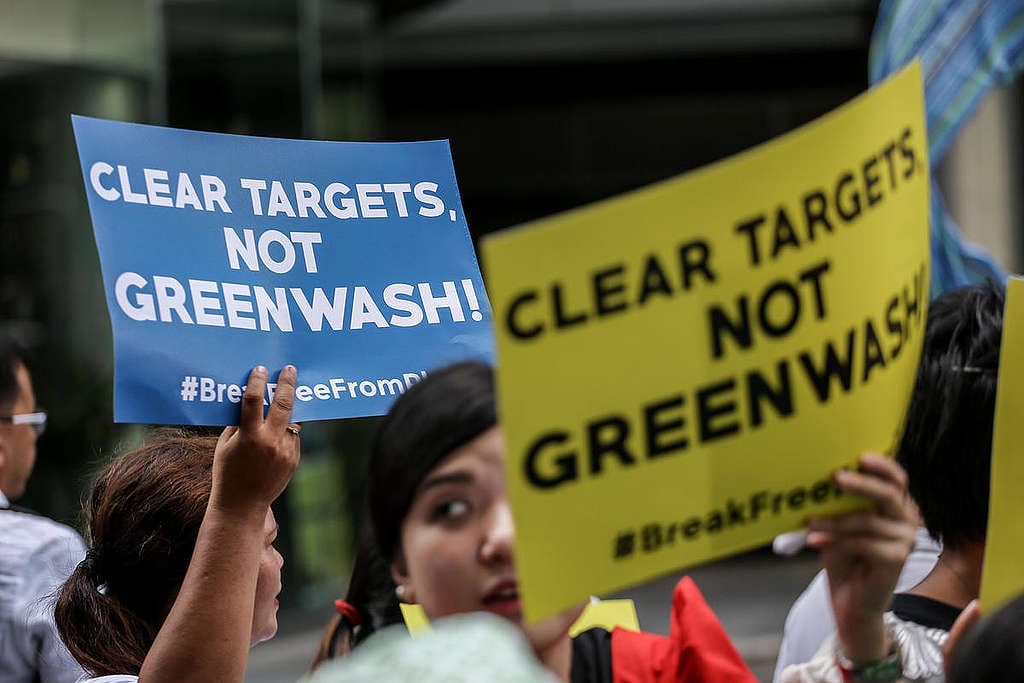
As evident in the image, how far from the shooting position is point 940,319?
2238mm

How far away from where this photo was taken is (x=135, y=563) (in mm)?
2287

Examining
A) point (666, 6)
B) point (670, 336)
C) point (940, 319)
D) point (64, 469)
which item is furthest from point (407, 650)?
point (666, 6)

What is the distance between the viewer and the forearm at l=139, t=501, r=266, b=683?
1.88 metres

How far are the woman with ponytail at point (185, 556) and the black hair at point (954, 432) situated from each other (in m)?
0.89

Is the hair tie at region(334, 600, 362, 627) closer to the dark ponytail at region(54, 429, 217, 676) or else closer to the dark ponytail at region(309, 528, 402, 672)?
the dark ponytail at region(309, 528, 402, 672)

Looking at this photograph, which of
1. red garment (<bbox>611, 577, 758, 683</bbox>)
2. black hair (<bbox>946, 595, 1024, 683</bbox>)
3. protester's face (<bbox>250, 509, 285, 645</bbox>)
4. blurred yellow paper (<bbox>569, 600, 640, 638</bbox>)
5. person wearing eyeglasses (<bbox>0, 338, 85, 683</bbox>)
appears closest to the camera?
black hair (<bbox>946, 595, 1024, 683</bbox>)

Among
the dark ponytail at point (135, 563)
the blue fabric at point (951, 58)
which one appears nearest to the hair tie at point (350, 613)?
the dark ponytail at point (135, 563)

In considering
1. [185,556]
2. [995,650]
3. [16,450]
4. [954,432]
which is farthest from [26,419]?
[995,650]

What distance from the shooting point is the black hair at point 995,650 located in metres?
1.32

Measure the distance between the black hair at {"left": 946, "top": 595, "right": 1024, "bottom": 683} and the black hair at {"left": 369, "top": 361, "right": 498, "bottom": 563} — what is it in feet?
1.69

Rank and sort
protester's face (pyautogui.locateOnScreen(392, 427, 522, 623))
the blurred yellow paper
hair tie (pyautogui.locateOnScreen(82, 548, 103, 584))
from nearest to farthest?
1. protester's face (pyautogui.locateOnScreen(392, 427, 522, 623))
2. hair tie (pyautogui.locateOnScreen(82, 548, 103, 584))
3. the blurred yellow paper

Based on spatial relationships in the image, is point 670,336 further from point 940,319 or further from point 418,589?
point 940,319

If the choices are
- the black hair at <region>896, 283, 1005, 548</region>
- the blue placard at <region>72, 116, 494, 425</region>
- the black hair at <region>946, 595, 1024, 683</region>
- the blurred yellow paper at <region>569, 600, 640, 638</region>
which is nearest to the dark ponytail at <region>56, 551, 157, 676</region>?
the blue placard at <region>72, 116, 494, 425</region>

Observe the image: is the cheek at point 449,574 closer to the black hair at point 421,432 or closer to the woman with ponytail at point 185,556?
the black hair at point 421,432
